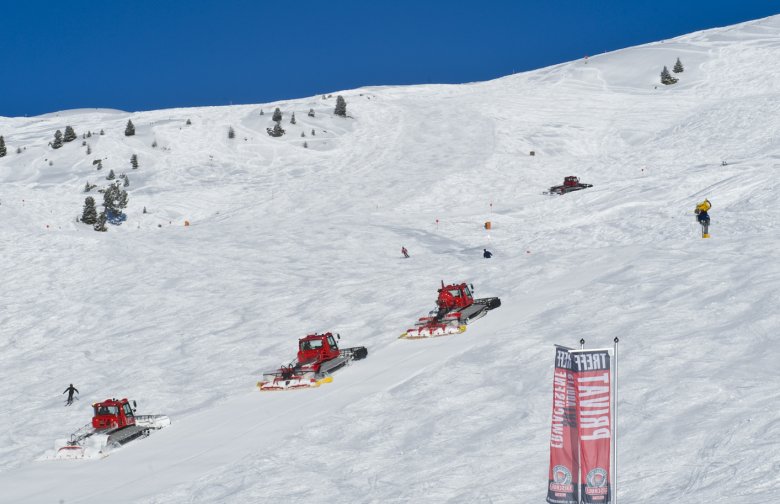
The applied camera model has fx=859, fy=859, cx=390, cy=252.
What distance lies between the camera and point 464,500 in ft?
46.6

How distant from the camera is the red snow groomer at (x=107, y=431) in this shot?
835 inches

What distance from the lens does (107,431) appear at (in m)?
22.2

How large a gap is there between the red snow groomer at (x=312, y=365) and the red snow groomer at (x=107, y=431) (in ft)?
10.7

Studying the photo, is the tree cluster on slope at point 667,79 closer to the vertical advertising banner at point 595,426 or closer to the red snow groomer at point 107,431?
the red snow groomer at point 107,431

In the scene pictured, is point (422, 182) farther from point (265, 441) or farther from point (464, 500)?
point (464, 500)

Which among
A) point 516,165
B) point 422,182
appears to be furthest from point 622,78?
point 422,182

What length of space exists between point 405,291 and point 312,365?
1011 centimetres

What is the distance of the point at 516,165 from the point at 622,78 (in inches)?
1160

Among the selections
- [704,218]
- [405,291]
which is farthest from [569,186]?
[405,291]

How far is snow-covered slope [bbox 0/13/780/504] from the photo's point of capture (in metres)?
16.6

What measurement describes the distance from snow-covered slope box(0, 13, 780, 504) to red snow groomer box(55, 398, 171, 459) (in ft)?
1.74

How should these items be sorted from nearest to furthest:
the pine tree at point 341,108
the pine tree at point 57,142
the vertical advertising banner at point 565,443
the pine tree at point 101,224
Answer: the vertical advertising banner at point 565,443 → the pine tree at point 101,224 → the pine tree at point 57,142 → the pine tree at point 341,108

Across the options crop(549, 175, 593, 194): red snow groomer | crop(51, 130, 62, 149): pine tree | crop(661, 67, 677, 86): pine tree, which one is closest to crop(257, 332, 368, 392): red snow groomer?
crop(549, 175, 593, 194): red snow groomer

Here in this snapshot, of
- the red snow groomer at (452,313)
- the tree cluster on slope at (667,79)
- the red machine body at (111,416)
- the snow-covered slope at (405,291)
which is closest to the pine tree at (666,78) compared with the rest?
the tree cluster on slope at (667,79)
